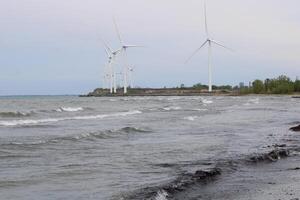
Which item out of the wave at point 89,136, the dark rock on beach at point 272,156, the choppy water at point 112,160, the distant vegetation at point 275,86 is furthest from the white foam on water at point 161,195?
the distant vegetation at point 275,86

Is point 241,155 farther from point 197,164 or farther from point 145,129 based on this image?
point 145,129

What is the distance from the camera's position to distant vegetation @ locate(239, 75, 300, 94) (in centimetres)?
17662

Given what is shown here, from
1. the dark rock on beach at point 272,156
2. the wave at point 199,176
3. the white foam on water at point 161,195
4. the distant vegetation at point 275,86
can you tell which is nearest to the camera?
the white foam on water at point 161,195

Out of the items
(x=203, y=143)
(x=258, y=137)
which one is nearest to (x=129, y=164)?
(x=203, y=143)

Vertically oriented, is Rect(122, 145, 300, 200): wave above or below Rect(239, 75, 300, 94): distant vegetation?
below

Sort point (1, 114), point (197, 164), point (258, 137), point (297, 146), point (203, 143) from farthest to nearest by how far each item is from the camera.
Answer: point (1, 114), point (258, 137), point (203, 143), point (297, 146), point (197, 164)

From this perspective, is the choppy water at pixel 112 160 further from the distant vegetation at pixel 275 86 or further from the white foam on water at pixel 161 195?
the distant vegetation at pixel 275 86

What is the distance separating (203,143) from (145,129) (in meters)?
9.15

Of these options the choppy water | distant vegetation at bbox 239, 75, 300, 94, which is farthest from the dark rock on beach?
distant vegetation at bbox 239, 75, 300, 94

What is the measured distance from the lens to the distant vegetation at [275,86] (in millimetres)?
176625

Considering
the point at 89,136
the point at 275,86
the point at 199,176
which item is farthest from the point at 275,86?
the point at 199,176

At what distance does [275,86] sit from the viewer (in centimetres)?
18600

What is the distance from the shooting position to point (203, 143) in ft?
79.2

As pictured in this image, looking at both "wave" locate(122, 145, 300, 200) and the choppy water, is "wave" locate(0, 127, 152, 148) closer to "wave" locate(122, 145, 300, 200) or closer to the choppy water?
the choppy water
